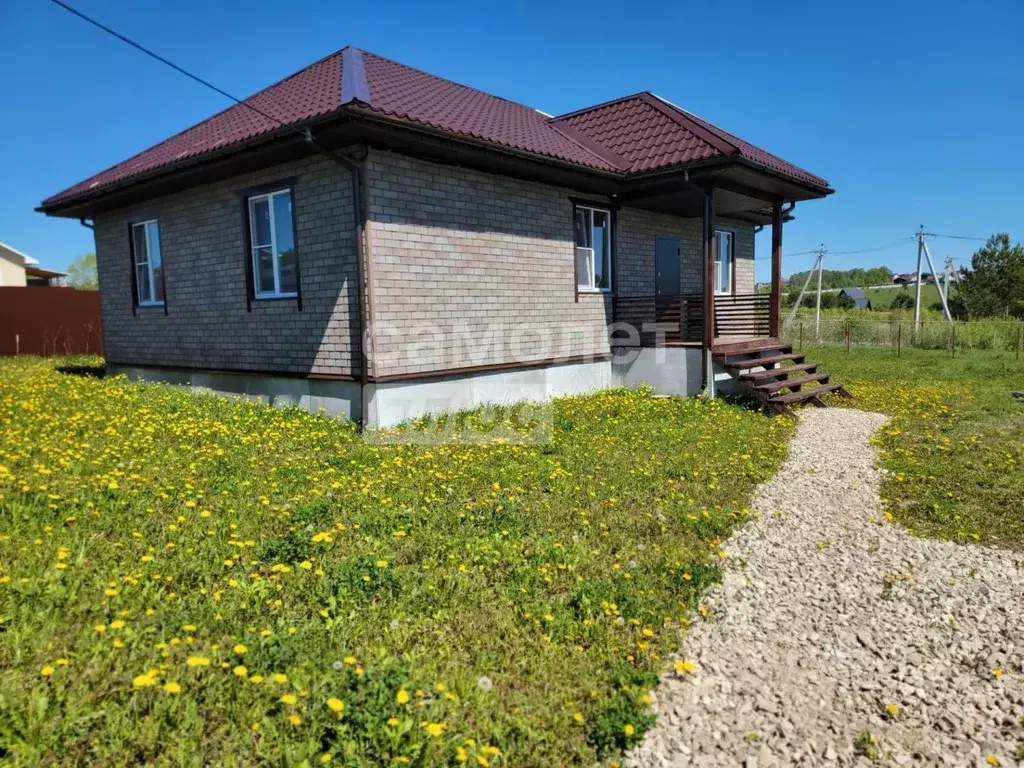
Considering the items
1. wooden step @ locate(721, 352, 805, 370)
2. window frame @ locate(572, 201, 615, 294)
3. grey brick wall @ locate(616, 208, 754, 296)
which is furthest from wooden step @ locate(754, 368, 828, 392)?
window frame @ locate(572, 201, 615, 294)

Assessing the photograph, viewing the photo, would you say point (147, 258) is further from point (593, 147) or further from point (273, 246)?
point (593, 147)

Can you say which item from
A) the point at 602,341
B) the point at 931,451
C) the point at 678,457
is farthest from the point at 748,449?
the point at 602,341

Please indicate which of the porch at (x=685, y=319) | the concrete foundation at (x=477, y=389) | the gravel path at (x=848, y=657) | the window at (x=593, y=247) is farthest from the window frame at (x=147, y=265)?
the gravel path at (x=848, y=657)

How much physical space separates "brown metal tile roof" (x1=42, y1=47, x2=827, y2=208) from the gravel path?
249 inches

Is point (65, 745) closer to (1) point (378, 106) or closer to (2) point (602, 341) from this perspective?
(1) point (378, 106)

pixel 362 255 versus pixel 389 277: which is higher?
pixel 362 255

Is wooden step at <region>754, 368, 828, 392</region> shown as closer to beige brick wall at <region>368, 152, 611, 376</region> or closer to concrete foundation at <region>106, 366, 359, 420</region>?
beige brick wall at <region>368, 152, 611, 376</region>

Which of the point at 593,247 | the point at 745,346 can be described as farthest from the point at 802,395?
the point at 593,247

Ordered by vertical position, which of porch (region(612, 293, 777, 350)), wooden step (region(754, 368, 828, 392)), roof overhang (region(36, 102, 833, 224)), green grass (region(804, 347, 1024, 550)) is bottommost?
green grass (region(804, 347, 1024, 550))

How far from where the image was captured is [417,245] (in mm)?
8695

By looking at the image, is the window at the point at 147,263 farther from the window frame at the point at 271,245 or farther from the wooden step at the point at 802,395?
the wooden step at the point at 802,395

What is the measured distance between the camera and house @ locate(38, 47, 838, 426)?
27.5 ft

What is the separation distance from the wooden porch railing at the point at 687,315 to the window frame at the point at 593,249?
532mm

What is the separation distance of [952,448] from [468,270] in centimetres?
666
